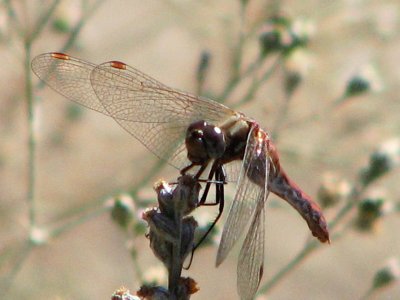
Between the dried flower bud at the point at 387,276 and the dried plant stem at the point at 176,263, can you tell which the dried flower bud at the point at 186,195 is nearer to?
the dried plant stem at the point at 176,263

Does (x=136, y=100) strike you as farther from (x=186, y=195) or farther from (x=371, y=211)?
(x=371, y=211)

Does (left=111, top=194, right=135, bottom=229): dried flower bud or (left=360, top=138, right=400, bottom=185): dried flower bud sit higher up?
(left=360, top=138, right=400, bottom=185): dried flower bud

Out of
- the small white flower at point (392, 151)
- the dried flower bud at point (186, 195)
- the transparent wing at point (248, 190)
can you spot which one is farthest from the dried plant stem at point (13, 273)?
the small white flower at point (392, 151)

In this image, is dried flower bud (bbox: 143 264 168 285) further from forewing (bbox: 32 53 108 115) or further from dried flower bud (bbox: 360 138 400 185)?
dried flower bud (bbox: 360 138 400 185)

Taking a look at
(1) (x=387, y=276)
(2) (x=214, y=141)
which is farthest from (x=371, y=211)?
(2) (x=214, y=141)

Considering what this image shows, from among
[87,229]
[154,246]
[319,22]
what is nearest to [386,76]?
[319,22]

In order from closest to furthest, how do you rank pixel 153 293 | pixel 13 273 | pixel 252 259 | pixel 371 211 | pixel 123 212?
pixel 153 293 < pixel 252 259 < pixel 123 212 < pixel 13 273 < pixel 371 211

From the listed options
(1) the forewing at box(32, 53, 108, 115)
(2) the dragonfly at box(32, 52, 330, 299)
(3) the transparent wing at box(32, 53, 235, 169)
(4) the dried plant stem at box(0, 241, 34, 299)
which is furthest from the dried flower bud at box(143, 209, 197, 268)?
(4) the dried plant stem at box(0, 241, 34, 299)

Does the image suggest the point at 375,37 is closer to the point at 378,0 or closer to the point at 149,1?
the point at 378,0
